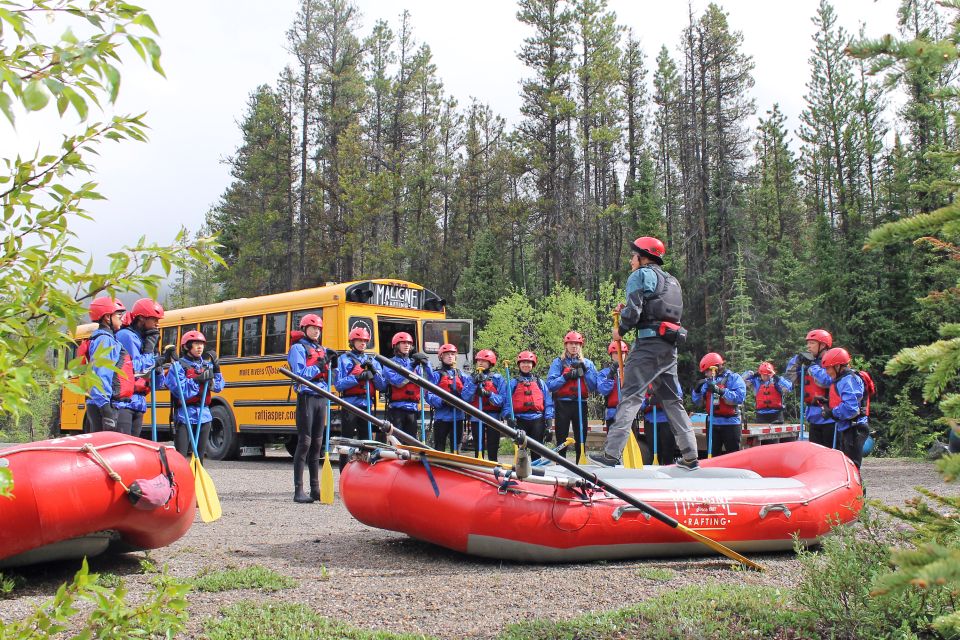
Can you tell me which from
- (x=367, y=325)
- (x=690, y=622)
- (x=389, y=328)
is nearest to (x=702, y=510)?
(x=690, y=622)

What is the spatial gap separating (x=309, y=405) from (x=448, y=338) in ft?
23.5

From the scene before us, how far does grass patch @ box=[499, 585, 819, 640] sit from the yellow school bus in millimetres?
10337

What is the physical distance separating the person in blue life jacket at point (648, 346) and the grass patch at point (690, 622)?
3.10m

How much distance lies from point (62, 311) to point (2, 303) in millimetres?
128

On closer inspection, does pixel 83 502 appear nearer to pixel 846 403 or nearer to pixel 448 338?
pixel 846 403

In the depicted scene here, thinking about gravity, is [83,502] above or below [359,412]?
below

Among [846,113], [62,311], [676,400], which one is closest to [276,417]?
[676,400]

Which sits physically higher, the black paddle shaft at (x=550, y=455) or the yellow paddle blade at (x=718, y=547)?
the black paddle shaft at (x=550, y=455)

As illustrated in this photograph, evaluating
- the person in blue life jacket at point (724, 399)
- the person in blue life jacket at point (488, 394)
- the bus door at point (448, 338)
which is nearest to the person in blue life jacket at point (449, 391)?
the person in blue life jacket at point (488, 394)

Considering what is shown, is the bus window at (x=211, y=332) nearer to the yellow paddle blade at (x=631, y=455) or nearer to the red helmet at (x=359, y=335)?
the red helmet at (x=359, y=335)

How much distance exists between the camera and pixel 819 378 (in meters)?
Result: 10.3

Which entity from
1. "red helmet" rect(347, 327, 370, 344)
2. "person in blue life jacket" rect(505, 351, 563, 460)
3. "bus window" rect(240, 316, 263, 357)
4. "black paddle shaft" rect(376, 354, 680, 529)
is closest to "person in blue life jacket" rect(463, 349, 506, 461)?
"person in blue life jacket" rect(505, 351, 563, 460)

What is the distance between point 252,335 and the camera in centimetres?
1587

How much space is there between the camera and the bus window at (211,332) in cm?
1670
